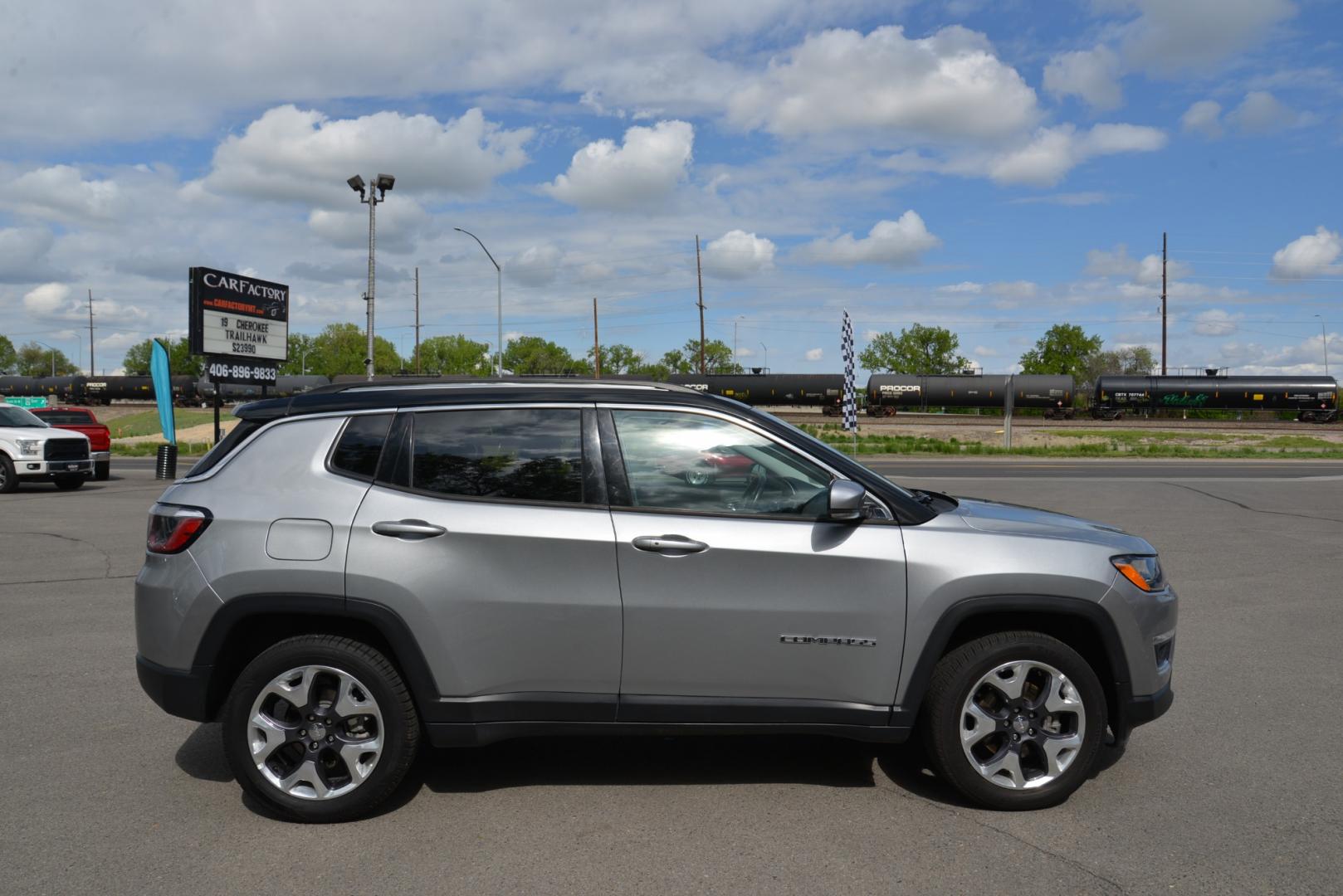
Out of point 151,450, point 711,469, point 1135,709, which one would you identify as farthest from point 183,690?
point 151,450

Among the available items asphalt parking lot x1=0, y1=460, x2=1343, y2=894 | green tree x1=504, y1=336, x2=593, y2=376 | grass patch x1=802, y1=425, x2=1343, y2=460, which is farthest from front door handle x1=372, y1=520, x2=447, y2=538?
green tree x1=504, y1=336, x2=593, y2=376

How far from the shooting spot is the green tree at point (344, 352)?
5167 inches

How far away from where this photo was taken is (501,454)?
4289 mm

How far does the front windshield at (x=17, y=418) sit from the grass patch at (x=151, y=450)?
526 inches

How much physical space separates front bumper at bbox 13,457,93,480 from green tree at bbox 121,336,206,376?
11222 centimetres

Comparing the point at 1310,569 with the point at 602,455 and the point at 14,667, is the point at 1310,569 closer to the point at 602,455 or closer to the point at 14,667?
the point at 602,455

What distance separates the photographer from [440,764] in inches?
192

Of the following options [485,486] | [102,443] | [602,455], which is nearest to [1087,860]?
[602,455]

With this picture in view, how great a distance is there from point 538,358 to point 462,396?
124935 mm

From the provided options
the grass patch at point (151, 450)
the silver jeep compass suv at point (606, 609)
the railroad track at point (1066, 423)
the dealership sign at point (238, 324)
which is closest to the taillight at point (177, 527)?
the silver jeep compass suv at point (606, 609)

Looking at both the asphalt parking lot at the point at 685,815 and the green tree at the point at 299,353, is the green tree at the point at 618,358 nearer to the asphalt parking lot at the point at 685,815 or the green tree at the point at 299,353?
the green tree at the point at 299,353

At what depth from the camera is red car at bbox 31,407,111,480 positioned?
72.4 feet

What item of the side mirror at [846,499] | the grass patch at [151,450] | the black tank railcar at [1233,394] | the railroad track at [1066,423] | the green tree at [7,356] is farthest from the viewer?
the green tree at [7,356]

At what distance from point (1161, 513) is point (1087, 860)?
12691 mm
